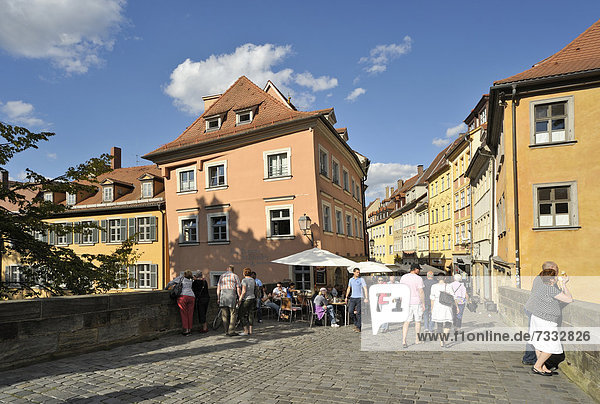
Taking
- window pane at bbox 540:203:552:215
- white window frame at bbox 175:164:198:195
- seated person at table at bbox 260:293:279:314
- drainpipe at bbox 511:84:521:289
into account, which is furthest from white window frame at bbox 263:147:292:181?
window pane at bbox 540:203:552:215

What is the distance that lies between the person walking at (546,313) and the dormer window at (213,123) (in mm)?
19986

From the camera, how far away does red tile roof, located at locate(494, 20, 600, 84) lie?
1468 centimetres

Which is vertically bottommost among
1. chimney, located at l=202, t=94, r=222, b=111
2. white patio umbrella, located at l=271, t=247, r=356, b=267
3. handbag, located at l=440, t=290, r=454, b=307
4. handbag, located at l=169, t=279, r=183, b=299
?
handbag, located at l=440, t=290, r=454, b=307

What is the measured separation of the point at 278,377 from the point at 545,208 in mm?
12182

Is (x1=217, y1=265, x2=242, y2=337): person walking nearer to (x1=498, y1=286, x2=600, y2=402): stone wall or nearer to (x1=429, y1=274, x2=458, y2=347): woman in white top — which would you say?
(x1=429, y1=274, x2=458, y2=347): woman in white top

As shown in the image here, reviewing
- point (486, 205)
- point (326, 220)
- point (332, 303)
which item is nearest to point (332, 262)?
point (332, 303)

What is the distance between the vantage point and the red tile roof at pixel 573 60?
48.2 ft

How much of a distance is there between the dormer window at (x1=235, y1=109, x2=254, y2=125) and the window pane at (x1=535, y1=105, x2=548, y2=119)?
1325 centimetres

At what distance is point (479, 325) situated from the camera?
42.8 feet

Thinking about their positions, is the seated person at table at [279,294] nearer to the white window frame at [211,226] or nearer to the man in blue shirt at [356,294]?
the man in blue shirt at [356,294]

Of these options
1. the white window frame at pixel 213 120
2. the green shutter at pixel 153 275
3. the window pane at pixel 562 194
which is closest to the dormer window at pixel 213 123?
the white window frame at pixel 213 120

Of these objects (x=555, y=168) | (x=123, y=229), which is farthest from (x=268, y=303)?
(x=123, y=229)

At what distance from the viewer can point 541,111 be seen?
1505 centimetres

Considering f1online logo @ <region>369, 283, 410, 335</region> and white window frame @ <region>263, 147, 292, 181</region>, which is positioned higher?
white window frame @ <region>263, 147, 292, 181</region>
